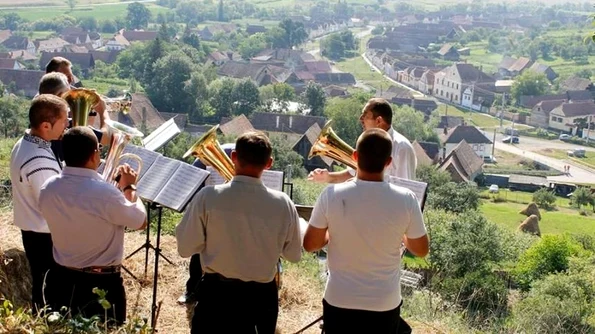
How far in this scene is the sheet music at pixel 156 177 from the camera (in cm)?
502

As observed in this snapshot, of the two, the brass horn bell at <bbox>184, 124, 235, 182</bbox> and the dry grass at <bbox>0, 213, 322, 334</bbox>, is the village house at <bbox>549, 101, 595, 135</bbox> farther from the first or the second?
the brass horn bell at <bbox>184, 124, 235, 182</bbox>

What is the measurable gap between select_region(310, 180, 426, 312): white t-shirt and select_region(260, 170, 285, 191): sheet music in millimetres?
1235

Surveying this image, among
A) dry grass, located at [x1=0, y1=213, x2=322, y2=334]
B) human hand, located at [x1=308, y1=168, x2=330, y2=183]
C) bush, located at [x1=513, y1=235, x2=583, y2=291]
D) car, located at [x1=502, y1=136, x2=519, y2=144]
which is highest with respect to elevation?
human hand, located at [x1=308, y1=168, x2=330, y2=183]

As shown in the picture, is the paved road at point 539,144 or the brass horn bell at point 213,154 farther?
the paved road at point 539,144

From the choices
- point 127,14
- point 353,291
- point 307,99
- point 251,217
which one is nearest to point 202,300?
point 251,217

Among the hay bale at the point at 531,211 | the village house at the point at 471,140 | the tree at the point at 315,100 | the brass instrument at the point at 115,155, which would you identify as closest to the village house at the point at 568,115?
the village house at the point at 471,140

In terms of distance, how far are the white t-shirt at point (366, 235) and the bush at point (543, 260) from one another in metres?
18.4

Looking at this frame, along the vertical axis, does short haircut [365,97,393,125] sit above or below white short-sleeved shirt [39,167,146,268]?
above

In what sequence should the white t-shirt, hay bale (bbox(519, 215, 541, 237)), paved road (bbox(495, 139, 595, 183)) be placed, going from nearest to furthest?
the white t-shirt, hay bale (bbox(519, 215, 541, 237)), paved road (bbox(495, 139, 595, 183))

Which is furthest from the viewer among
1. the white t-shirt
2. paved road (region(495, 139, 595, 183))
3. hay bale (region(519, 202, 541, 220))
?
paved road (region(495, 139, 595, 183))

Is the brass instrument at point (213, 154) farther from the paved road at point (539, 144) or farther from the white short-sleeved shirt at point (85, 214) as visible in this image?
the paved road at point (539, 144)

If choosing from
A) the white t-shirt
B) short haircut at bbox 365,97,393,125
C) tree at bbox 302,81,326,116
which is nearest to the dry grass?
short haircut at bbox 365,97,393,125

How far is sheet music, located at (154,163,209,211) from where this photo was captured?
4789mm

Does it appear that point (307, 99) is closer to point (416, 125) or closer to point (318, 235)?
point (416, 125)
